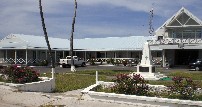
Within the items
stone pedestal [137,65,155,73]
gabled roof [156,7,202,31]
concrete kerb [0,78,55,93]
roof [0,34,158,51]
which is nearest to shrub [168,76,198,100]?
concrete kerb [0,78,55,93]

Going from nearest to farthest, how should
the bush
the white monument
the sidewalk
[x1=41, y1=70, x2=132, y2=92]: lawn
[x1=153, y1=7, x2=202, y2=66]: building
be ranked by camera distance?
the sidewalk
the bush
[x1=41, y1=70, x2=132, y2=92]: lawn
the white monument
[x1=153, y1=7, x2=202, y2=66]: building

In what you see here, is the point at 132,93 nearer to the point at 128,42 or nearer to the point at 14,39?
the point at 14,39

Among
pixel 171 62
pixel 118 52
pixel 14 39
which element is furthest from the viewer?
pixel 118 52

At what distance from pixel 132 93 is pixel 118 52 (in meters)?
43.0

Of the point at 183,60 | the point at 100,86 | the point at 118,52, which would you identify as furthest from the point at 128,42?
the point at 100,86

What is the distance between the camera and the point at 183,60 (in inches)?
1789

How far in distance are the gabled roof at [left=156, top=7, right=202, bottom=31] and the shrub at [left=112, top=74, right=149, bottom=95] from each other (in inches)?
1172

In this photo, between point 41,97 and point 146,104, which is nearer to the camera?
point 146,104

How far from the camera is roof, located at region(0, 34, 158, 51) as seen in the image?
48.8 metres

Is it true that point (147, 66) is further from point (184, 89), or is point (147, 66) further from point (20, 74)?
point (184, 89)

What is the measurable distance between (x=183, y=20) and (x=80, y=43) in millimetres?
24537

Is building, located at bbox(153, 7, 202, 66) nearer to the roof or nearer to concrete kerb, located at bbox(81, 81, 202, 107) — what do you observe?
the roof

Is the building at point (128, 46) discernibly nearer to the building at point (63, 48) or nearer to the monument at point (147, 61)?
the building at point (63, 48)

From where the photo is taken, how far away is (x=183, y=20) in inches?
1652
